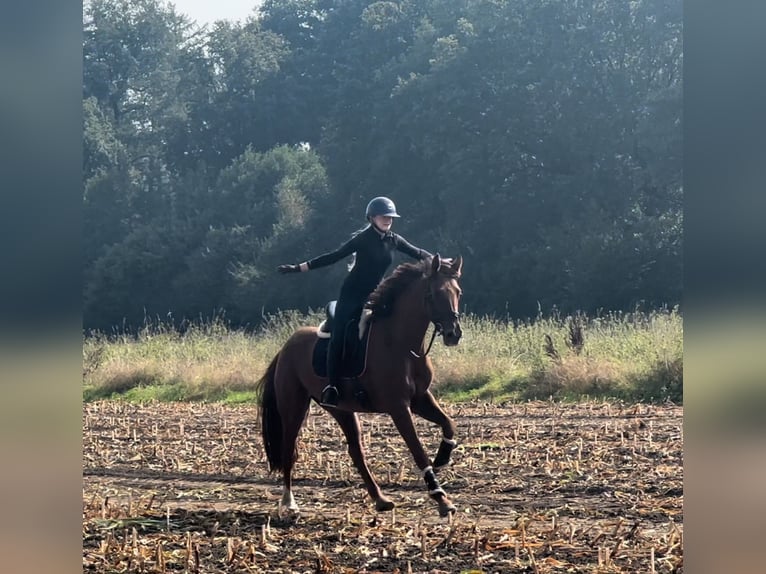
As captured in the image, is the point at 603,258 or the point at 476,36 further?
the point at 476,36

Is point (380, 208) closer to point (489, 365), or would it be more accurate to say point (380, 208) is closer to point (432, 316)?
point (432, 316)

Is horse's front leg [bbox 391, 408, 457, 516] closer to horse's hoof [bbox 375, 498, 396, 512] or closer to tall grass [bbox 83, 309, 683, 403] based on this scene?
horse's hoof [bbox 375, 498, 396, 512]

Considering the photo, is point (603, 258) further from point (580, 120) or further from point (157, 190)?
point (157, 190)

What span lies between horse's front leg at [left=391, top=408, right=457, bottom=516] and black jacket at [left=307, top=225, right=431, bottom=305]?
3.28 ft

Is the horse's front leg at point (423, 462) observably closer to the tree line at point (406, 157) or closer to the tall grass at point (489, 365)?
the tall grass at point (489, 365)

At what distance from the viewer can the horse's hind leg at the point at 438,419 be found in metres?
8.09

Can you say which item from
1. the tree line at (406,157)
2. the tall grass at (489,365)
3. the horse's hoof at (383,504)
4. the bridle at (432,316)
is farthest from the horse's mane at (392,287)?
the tree line at (406,157)

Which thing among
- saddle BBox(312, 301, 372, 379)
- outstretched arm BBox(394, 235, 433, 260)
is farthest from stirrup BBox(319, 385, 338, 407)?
outstretched arm BBox(394, 235, 433, 260)

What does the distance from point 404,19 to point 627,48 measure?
10217 millimetres

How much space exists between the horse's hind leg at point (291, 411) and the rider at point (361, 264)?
0.55 m

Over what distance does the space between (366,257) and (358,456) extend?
4.71ft

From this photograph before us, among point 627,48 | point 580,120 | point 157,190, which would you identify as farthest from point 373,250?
point 157,190
